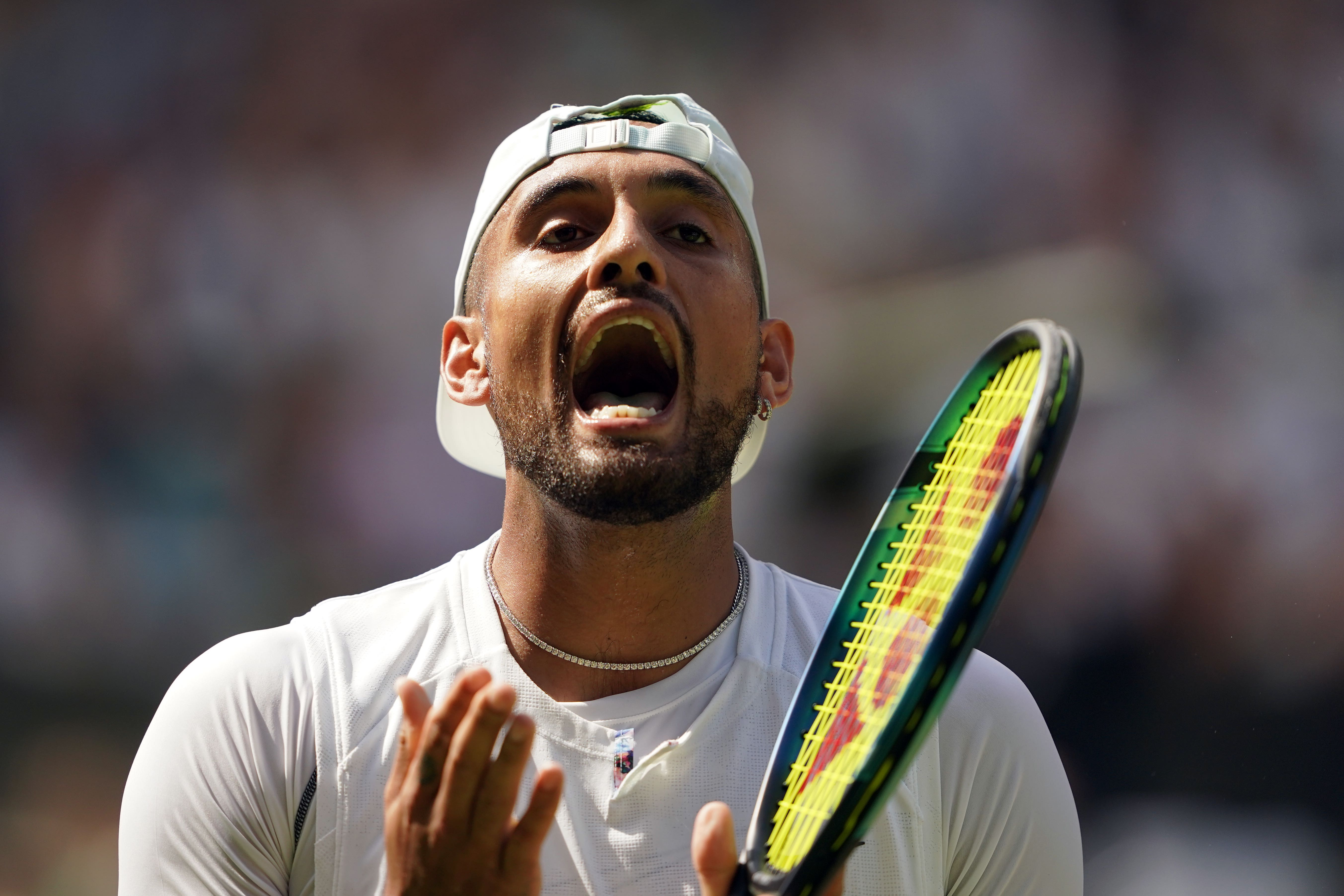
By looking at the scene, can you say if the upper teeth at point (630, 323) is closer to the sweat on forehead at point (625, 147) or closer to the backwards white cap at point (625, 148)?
the backwards white cap at point (625, 148)

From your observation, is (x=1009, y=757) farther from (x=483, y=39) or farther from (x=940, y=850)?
(x=483, y=39)

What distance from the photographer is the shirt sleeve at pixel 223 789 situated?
190 cm

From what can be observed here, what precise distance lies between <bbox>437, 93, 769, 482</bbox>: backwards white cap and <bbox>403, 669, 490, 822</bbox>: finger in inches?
39.5

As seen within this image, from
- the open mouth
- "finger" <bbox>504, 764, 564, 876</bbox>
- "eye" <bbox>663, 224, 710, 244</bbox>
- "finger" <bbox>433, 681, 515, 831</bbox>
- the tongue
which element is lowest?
"finger" <bbox>504, 764, 564, 876</bbox>

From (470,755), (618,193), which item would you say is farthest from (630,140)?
(470,755)

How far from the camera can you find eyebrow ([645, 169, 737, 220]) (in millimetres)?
2350

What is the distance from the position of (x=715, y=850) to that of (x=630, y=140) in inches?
57.7

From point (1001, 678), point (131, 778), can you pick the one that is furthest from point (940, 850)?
point (131, 778)

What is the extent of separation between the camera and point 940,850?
6.50 feet

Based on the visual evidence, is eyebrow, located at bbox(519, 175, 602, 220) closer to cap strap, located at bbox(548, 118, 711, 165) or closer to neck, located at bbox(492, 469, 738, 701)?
cap strap, located at bbox(548, 118, 711, 165)

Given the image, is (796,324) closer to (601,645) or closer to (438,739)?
(601,645)

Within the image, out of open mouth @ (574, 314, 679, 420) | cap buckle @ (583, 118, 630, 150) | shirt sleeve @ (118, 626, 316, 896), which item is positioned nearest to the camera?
shirt sleeve @ (118, 626, 316, 896)

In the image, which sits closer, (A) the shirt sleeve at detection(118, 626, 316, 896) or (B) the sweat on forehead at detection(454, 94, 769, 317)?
(A) the shirt sleeve at detection(118, 626, 316, 896)

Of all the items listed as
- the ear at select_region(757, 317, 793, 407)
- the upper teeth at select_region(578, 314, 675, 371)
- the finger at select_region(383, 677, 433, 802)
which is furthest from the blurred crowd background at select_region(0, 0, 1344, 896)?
the finger at select_region(383, 677, 433, 802)
